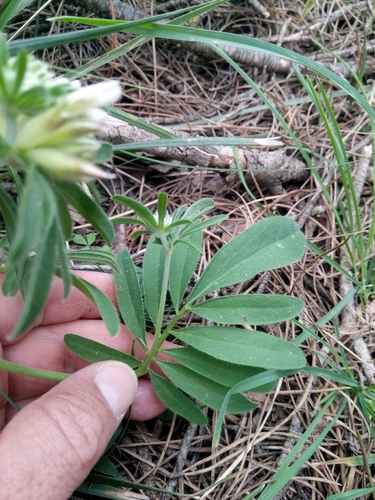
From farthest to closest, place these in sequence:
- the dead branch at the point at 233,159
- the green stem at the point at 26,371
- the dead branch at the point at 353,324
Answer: the dead branch at the point at 233,159 < the dead branch at the point at 353,324 < the green stem at the point at 26,371

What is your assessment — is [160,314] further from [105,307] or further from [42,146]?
[42,146]

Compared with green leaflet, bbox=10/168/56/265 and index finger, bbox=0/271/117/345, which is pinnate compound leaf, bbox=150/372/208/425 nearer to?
index finger, bbox=0/271/117/345

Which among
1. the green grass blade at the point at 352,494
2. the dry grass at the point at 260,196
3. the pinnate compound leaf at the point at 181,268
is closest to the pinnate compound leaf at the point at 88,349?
the pinnate compound leaf at the point at 181,268

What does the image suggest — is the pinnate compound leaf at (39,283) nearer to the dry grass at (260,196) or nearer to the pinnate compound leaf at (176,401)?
the pinnate compound leaf at (176,401)

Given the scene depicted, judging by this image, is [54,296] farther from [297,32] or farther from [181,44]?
[297,32]

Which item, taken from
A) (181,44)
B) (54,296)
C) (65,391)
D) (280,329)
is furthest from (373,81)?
(65,391)

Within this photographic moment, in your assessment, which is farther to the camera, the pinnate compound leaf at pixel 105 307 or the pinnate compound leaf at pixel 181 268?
the pinnate compound leaf at pixel 181 268

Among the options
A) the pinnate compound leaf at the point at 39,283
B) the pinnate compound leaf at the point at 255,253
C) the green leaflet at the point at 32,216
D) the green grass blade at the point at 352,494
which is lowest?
the green grass blade at the point at 352,494
